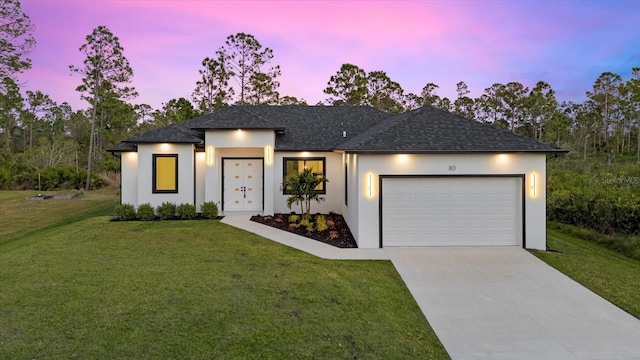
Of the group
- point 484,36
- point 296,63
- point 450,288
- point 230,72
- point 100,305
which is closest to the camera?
point 100,305

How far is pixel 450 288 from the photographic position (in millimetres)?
6398

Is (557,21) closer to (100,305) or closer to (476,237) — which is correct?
(476,237)

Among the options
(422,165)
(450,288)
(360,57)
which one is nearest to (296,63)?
(360,57)

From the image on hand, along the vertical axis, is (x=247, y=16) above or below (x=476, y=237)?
above

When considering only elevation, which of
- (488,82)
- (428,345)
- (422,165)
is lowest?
(428,345)

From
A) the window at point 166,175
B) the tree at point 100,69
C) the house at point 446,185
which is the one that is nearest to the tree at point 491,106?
the house at point 446,185

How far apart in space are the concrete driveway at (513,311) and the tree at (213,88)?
2500 centimetres

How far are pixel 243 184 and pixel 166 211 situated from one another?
313 cm

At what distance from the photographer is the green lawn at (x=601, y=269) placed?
6.10 m

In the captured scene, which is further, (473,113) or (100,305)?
(473,113)

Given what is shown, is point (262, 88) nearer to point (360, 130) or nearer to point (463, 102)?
point (360, 130)

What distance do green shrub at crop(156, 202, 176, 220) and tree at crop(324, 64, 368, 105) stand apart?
20.9 meters

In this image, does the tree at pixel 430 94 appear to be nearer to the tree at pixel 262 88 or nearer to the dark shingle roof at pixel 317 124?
the tree at pixel 262 88

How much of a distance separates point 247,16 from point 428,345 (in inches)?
643
